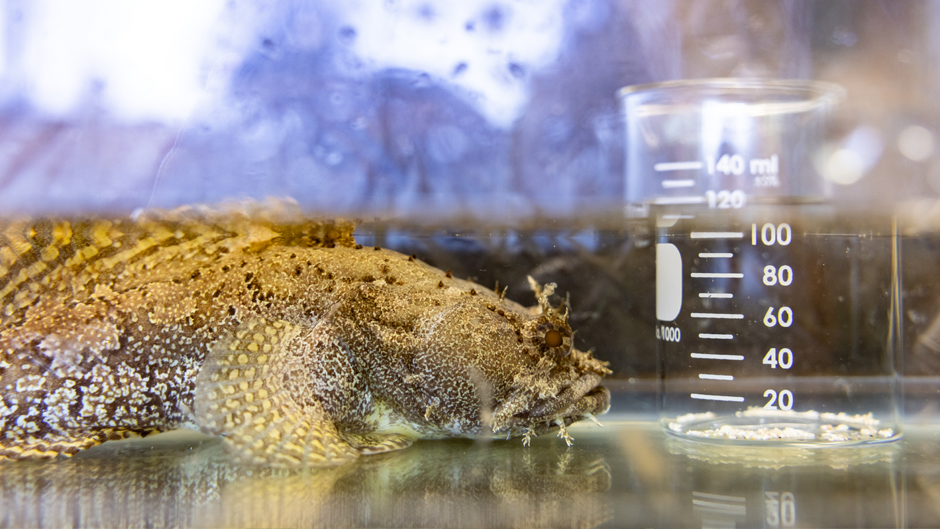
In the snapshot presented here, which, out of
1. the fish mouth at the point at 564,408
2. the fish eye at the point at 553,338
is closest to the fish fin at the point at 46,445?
the fish mouth at the point at 564,408

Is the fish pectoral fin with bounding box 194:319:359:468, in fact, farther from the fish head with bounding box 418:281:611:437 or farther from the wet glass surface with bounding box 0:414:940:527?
the fish head with bounding box 418:281:611:437

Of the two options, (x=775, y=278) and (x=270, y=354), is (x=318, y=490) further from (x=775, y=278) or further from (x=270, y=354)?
(x=775, y=278)

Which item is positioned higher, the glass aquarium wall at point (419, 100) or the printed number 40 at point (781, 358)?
the glass aquarium wall at point (419, 100)

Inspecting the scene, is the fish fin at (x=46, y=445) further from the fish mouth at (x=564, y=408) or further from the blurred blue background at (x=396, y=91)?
the fish mouth at (x=564, y=408)

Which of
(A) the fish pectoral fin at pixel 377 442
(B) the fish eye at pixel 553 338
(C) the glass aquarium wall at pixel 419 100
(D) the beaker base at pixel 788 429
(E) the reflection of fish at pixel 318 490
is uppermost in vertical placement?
(C) the glass aquarium wall at pixel 419 100

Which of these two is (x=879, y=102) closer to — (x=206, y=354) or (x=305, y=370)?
(x=305, y=370)

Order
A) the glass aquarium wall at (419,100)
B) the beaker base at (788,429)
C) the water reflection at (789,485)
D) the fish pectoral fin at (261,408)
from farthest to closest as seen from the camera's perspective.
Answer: the glass aquarium wall at (419,100)
the beaker base at (788,429)
the fish pectoral fin at (261,408)
the water reflection at (789,485)
